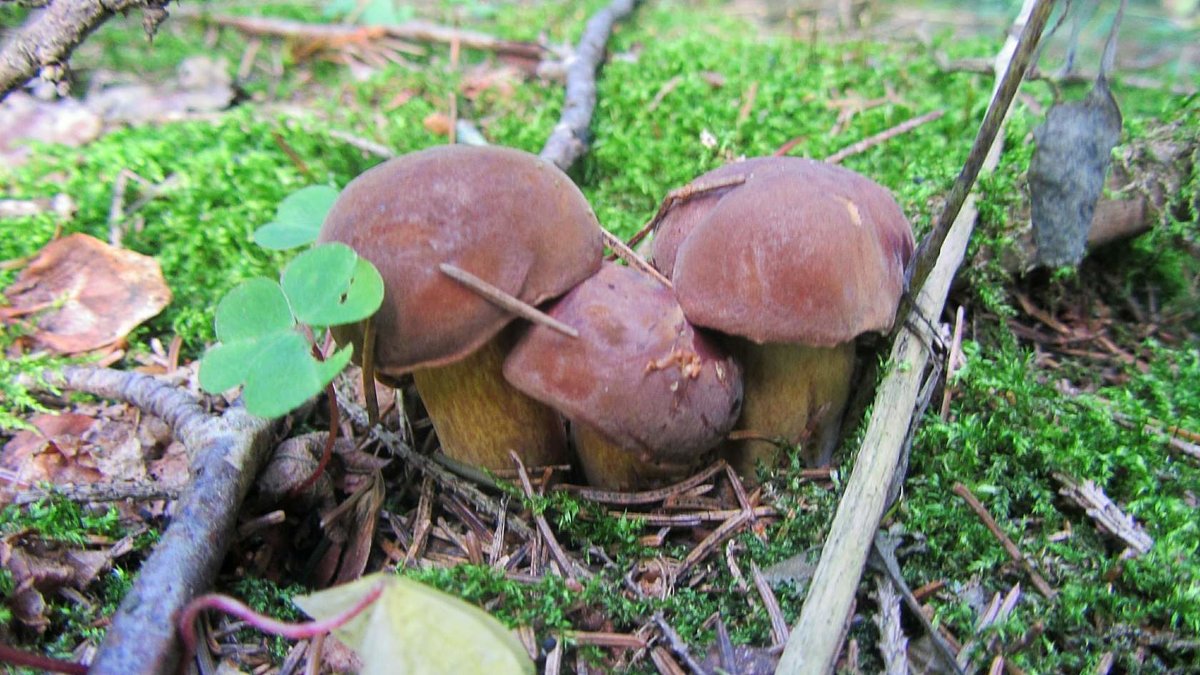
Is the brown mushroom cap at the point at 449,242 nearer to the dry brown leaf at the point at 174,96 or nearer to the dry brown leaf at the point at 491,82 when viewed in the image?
the dry brown leaf at the point at 491,82

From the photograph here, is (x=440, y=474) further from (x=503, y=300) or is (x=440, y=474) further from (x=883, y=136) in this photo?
(x=883, y=136)

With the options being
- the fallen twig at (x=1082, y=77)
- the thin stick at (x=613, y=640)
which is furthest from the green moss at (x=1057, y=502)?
the fallen twig at (x=1082, y=77)

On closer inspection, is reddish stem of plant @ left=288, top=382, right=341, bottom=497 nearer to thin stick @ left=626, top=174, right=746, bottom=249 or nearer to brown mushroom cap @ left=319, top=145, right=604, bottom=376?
brown mushroom cap @ left=319, top=145, right=604, bottom=376

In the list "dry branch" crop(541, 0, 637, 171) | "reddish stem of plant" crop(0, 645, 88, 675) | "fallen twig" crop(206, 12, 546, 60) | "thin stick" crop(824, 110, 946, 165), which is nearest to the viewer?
"reddish stem of plant" crop(0, 645, 88, 675)

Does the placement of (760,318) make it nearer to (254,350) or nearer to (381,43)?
(254,350)

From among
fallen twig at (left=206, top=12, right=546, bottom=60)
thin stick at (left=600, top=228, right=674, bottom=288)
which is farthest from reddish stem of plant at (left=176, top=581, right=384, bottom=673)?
fallen twig at (left=206, top=12, right=546, bottom=60)

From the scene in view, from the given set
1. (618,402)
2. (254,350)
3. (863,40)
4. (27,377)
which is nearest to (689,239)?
(618,402)

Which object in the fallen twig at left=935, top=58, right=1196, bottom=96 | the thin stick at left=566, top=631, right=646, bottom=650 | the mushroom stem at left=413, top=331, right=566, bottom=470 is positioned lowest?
the thin stick at left=566, top=631, right=646, bottom=650
